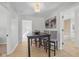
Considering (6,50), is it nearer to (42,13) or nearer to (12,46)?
(12,46)

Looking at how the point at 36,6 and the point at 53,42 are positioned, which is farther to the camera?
the point at 53,42

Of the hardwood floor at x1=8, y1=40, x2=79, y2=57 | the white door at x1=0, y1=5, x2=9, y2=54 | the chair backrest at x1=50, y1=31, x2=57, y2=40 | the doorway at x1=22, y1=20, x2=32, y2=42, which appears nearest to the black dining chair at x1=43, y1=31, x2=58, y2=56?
the chair backrest at x1=50, y1=31, x2=57, y2=40

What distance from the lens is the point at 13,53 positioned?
2.78 m

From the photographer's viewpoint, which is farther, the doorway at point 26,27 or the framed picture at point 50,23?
the framed picture at point 50,23

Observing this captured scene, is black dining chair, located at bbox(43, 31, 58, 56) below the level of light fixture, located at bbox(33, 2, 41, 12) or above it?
below

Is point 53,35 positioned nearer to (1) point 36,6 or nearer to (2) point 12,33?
(1) point 36,6

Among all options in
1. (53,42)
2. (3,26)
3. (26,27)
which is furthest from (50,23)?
(3,26)

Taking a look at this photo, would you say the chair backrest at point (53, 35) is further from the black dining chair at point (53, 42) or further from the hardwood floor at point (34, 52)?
the hardwood floor at point (34, 52)

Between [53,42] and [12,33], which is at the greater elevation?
[12,33]

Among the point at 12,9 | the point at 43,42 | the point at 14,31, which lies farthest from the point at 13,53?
the point at 12,9

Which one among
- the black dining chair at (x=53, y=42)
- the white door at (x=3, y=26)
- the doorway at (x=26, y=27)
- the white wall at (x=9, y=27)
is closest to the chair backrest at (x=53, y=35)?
the black dining chair at (x=53, y=42)

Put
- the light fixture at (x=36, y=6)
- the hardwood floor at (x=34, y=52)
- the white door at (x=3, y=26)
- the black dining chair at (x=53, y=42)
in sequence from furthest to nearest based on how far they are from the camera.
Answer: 1. the black dining chair at (x=53, y=42)
2. the hardwood floor at (x=34, y=52)
3. the white door at (x=3, y=26)
4. the light fixture at (x=36, y=6)

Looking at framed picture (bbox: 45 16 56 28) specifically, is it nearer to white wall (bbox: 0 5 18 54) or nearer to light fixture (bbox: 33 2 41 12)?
light fixture (bbox: 33 2 41 12)

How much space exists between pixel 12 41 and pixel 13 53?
0.32m
